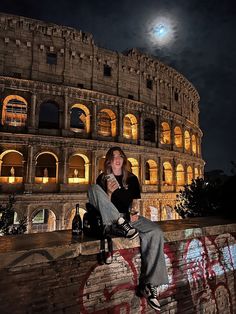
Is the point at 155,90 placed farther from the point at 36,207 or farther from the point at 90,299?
the point at 90,299

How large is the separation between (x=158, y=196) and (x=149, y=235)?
55.4 feet

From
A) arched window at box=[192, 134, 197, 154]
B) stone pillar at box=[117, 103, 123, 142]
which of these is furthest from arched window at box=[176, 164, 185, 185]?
stone pillar at box=[117, 103, 123, 142]

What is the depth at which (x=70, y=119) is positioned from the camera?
17000 millimetres

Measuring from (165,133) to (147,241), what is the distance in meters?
20.0

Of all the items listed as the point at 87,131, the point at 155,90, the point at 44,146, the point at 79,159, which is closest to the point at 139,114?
the point at 155,90

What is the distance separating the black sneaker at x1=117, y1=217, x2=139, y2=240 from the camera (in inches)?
113

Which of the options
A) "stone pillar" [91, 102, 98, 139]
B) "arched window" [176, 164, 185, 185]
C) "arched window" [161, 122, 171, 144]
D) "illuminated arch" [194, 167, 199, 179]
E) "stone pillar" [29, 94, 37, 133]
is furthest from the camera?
"illuminated arch" [194, 167, 199, 179]

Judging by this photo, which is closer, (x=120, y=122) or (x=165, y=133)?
(x=120, y=122)

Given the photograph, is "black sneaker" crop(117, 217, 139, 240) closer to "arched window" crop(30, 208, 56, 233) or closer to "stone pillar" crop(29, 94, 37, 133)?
"stone pillar" crop(29, 94, 37, 133)

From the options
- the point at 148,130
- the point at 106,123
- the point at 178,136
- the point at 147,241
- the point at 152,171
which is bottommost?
the point at 147,241

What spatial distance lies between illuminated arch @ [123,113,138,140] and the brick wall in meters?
15.3

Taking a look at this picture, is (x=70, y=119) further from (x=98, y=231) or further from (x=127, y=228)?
(x=127, y=228)

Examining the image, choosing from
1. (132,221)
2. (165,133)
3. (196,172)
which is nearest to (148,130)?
(165,133)

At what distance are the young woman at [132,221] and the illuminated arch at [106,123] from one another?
15267 mm
